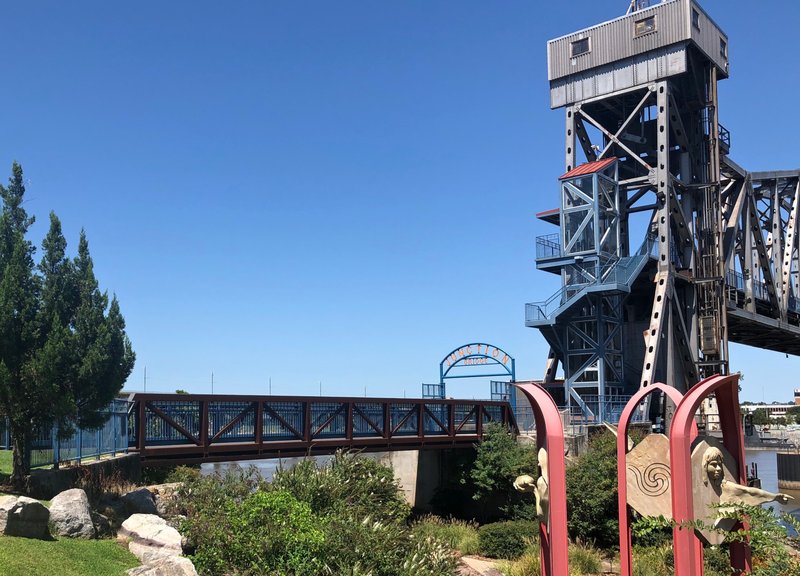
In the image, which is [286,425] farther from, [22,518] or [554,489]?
[554,489]

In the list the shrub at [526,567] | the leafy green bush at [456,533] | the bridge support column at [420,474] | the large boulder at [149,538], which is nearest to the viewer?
the large boulder at [149,538]

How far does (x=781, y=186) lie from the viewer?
7069 centimetres

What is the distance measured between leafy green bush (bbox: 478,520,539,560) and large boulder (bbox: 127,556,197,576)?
42.8ft

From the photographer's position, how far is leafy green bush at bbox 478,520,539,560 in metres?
24.6

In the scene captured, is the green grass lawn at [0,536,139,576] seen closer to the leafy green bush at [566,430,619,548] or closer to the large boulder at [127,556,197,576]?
the large boulder at [127,556,197,576]

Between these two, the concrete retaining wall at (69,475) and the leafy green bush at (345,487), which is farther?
the leafy green bush at (345,487)

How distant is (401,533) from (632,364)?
31629mm

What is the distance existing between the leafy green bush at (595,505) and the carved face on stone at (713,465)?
1259 centimetres

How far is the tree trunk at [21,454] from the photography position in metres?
16.7

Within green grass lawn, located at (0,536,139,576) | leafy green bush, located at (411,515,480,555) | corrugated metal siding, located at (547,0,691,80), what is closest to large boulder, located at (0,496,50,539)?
green grass lawn, located at (0,536,139,576)

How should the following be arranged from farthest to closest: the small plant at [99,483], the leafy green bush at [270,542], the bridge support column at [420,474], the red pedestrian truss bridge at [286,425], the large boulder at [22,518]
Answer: the bridge support column at [420,474] < the red pedestrian truss bridge at [286,425] < the small plant at [99,483] < the leafy green bush at [270,542] < the large boulder at [22,518]

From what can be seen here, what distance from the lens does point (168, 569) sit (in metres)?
13.5

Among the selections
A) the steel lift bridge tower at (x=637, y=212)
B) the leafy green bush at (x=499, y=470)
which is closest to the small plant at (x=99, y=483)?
the leafy green bush at (x=499, y=470)

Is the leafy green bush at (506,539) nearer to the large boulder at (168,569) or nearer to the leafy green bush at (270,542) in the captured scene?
the leafy green bush at (270,542)
